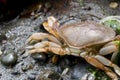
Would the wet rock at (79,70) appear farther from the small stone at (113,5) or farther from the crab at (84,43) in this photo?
the small stone at (113,5)

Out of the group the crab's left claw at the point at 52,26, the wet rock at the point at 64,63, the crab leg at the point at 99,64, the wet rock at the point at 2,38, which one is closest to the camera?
the crab leg at the point at 99,64

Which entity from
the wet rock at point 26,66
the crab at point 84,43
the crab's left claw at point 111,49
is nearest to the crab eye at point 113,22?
the crab at point 84,43

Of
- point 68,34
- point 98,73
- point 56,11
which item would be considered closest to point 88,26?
point 68,34

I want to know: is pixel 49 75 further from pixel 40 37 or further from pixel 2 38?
pixel 2 38

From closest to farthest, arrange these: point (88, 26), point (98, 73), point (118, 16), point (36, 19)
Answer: point (98, 73)
point (88, 26)
point (118, 16)
point (36, 19)

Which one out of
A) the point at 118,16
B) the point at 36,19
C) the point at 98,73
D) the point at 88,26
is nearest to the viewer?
the point at 98,73

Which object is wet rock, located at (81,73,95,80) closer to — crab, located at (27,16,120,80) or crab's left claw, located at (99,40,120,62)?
crab, located at (27,16,120,80)

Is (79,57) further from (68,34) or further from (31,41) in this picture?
(31,41)

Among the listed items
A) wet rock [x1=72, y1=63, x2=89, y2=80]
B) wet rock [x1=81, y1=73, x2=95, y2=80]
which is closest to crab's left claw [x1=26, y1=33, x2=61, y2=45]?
wet rock [x1=72, y1=63, x2=89, y2=80]
